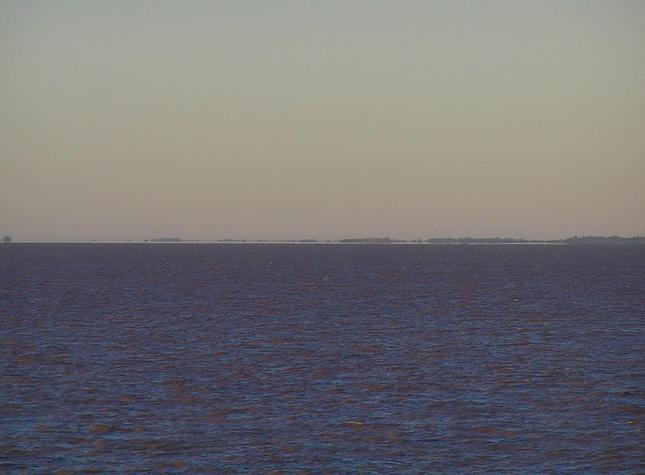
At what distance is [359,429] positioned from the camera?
29703 mm

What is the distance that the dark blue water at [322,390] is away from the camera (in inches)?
1048

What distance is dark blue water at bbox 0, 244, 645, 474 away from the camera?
26.6 metres

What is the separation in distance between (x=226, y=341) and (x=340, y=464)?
27.5 meters

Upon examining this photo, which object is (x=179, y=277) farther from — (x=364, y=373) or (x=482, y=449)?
(x=482, y=449)

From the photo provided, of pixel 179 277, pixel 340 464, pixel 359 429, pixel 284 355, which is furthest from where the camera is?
→ pixel 179 277

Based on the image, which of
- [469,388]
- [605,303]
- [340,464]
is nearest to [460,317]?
[605,303]

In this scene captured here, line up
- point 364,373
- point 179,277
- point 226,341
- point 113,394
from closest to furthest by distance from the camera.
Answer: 1. point 113,394
2. point 364,373
3. point 226,341
4. point 179,277

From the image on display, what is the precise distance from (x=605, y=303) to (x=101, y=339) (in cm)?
4738

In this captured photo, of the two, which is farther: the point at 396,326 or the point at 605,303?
the point at 605,303

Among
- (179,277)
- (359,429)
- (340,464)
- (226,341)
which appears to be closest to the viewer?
(340,464)

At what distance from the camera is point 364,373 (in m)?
40.6

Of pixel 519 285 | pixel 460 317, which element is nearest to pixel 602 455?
pixel 460 317

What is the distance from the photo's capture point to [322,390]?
36.4 meters

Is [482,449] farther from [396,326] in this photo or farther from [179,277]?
[179,277]
